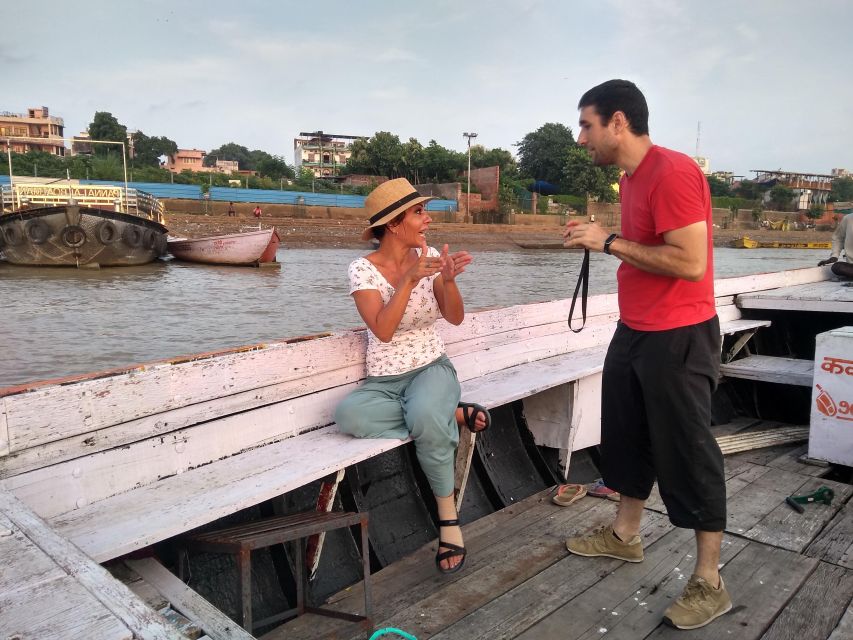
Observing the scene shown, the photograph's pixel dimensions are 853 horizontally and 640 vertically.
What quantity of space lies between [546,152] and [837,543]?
62267mm

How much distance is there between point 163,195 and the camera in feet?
119

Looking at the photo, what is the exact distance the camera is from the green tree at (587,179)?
52406mm

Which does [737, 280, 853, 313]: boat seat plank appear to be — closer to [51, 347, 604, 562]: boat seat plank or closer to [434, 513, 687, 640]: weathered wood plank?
[434, 513, 687, 640]: weathered wood plank

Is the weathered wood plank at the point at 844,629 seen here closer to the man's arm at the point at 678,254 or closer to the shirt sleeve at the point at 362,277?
the man's arm at the point at 678,254

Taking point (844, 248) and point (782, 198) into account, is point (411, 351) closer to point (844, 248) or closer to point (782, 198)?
point (844, 248)

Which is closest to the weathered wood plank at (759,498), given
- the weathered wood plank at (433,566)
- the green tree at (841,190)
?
the weathered wood plank at (433,566)

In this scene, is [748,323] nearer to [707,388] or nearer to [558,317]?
Answer: [558,317]

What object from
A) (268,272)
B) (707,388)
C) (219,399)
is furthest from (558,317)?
(268,272)

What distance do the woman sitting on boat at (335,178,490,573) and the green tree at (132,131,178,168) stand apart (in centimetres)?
7131

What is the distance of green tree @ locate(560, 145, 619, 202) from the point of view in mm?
52406

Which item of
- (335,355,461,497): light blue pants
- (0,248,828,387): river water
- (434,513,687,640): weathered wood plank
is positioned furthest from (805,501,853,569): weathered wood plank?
(0,248,828,387): river water

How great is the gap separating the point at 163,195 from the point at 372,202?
37294 mm

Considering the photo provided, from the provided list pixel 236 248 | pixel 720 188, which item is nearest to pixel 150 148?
pixel 236 248

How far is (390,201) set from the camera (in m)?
2.46
